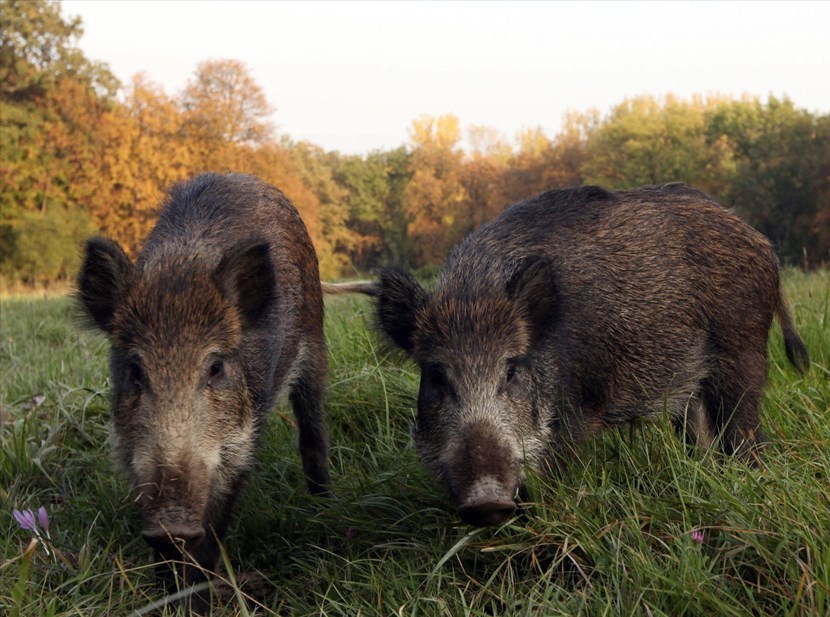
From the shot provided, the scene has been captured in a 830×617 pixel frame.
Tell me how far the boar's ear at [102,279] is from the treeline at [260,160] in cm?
1580

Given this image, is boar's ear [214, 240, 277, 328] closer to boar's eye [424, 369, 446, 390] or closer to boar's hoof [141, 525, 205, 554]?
boar's eye [424, 369, 446, 390]

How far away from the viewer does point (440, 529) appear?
3336 mm

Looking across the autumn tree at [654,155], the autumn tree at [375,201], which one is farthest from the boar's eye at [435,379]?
the autumn tree at [375,201]

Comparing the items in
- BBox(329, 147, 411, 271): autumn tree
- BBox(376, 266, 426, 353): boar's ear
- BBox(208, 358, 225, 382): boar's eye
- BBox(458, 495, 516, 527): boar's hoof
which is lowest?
BBox(329, 147, 411, 271): autumn tree

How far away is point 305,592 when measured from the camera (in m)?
3.27

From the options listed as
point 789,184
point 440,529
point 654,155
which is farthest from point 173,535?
point 654,155

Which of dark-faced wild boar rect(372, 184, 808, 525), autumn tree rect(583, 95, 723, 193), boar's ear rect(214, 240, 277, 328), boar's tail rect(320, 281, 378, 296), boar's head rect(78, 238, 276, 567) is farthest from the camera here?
autumn tree rect(583, 95, 723, 193)

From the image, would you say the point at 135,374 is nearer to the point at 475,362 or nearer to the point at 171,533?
the point at 171,533

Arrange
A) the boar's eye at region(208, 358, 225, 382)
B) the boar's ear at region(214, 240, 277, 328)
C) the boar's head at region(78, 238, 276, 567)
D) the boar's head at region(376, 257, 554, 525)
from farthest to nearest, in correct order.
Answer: the boar's ear at region(214, 240, 277, 328) < the boar's eye at region(208, 358, 225, 382) < the boar's head at region(376, 257, 554, 525) < the boar's head at region(78, 238, 276, 567)

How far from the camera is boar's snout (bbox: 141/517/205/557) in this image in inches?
111

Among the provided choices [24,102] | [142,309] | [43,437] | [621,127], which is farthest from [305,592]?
[621,127]

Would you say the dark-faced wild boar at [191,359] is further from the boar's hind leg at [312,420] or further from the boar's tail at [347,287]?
the boar's tail at [347,287]

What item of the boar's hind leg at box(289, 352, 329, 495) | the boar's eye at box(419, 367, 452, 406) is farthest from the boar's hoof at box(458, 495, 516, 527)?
the boar's hind leg at box(289, 352, 329, 495)

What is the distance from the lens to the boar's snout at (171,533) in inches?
111
